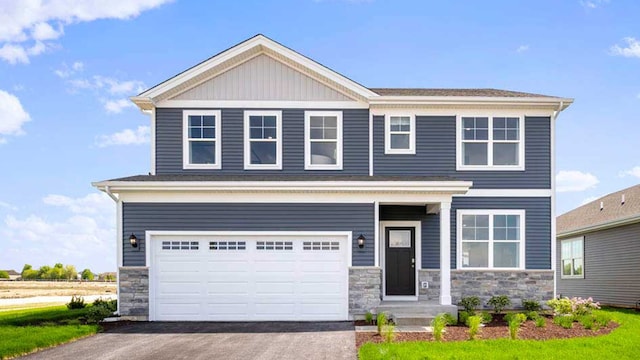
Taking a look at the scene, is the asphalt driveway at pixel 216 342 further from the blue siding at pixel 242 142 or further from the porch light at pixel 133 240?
the blue siding at pixel 242 142

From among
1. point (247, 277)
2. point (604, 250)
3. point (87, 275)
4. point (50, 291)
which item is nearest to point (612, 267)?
point (604, 250)

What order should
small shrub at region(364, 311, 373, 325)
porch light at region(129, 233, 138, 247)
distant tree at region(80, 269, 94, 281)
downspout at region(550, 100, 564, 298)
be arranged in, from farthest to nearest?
distant tree at region(80, 269, 94, 281)
downspout at region(550, 100, 564, 298)
porch light at region(129, 233, 138, 247)
small shrub at region(364, 311, 373, 325)

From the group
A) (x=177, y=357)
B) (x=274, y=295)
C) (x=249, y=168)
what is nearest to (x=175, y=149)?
(x=249, y=168)

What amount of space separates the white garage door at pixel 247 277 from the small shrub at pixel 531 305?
4961 millimetres

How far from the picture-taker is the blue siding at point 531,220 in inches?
633

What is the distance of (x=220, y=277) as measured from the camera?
14.7 metres

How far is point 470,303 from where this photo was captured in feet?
49.8

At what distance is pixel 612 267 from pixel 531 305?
24.3ft

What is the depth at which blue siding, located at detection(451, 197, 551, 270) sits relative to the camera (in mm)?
16078

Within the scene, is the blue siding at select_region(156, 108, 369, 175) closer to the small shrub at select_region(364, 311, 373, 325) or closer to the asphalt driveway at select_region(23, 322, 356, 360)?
the small shrub at select_region(364, 311, 373, 325)

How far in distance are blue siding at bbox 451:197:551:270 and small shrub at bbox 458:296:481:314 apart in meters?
1.21

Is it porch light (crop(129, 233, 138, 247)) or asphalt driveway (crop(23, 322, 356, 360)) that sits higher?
porch light (crop(129, 233, 138, 247))

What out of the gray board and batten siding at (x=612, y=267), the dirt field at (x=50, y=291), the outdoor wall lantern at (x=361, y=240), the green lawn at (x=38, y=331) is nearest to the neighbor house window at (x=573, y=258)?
the gray board and batten siding at (x=612, y=267)

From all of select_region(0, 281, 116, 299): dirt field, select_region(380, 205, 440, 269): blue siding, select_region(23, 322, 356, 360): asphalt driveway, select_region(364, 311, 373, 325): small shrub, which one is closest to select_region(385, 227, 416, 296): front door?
select_region(380, 205, 440, 269): blue siding
